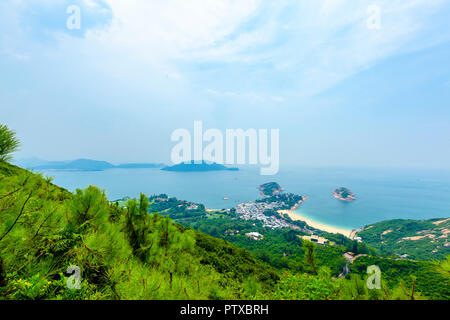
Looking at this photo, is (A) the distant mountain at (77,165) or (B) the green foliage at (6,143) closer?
(B) the green foliage at (6,143)

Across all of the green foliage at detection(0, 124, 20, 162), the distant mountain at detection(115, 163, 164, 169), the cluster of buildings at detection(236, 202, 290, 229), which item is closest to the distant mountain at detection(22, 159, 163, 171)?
the distant mountain at detection(115, 163, 164, 169)

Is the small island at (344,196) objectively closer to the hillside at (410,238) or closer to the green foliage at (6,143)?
the hillside at (410,238)

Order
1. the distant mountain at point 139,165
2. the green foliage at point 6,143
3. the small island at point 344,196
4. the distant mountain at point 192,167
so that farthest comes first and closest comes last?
1. the distant mountain at point 139,165
2. the distant mountain at point 192,167
3. the small island at point 344,196
4. the green foliage at point 6,143

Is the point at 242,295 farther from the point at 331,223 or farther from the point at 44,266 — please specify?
the point at 331,223

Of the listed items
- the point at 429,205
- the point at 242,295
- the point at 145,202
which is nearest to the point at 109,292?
the point at 242,295

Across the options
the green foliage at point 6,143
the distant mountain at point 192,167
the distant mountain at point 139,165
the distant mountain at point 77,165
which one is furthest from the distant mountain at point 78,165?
the green foliage at point 6,143

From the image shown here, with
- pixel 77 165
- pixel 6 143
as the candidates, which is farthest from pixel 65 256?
pixel 77 165

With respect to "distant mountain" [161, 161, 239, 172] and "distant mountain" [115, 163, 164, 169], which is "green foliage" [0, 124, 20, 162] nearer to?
"distant mountain" [161, 161, 239, 172]

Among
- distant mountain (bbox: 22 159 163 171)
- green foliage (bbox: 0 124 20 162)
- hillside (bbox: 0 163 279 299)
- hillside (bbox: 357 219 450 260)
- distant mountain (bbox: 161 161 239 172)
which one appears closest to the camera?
hillside (bbox: 0 163 279 299)
